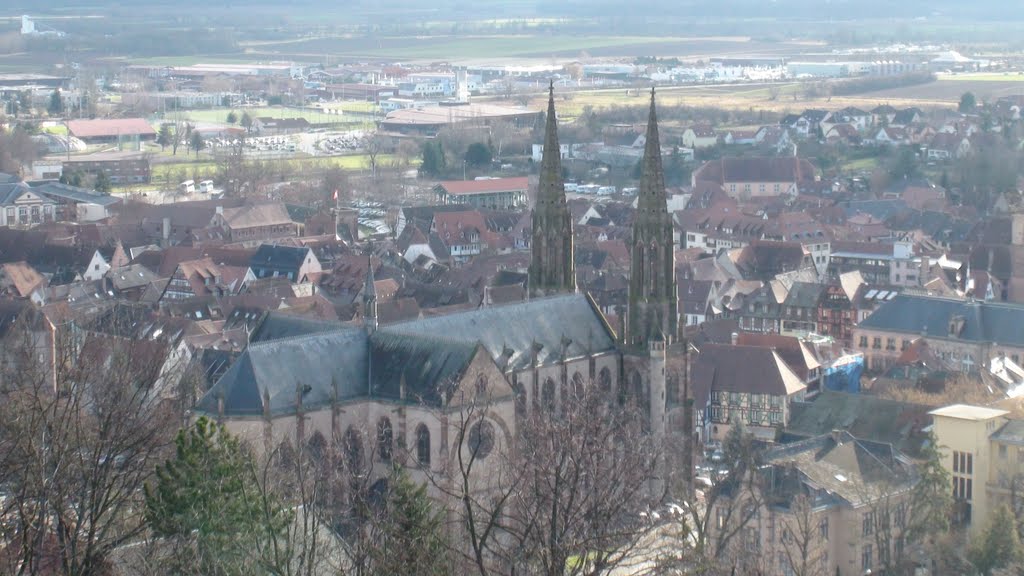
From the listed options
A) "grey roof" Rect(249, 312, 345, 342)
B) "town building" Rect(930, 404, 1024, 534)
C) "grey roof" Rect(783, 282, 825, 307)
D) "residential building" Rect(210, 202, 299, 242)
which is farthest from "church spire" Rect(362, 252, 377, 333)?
"residential building" Rect(210, 202, 299, 242)

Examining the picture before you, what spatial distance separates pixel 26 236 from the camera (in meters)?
114

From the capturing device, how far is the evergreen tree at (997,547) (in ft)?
173

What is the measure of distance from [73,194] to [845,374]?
7672 cm

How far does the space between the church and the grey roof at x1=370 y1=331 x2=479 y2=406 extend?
0.04 meters

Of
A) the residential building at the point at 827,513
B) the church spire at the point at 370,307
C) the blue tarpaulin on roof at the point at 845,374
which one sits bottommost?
the blue tarpaulin on roof at the point at 845,374

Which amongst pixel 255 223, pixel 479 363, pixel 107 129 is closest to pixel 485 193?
pixel 255 223

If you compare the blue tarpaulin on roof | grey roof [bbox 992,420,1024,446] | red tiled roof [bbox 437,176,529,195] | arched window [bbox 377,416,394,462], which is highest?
arched window [bbox 377,416,394,462]

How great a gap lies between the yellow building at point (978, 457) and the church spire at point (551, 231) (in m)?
14.0

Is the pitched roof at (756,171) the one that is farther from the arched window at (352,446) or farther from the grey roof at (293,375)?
the arched window at (352,446)

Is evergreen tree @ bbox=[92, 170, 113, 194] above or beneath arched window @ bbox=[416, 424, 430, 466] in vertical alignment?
beneath

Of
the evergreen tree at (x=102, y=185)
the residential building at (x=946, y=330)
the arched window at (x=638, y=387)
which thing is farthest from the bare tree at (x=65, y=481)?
the evergreen tree at (x=102, y=185)

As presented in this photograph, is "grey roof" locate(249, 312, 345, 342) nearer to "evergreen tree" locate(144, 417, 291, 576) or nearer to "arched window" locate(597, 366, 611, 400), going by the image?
"arched window" locate(597, 366, 611, 400)

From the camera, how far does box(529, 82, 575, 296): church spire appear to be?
60.0 meters

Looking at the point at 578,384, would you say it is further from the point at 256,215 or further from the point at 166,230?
the point at 256,215
